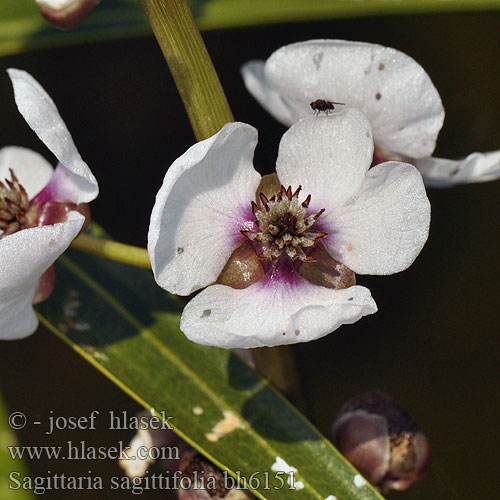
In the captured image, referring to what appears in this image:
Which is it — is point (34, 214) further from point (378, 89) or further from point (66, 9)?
point (378, 89)

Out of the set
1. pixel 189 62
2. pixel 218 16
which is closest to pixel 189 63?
pixel 189 62

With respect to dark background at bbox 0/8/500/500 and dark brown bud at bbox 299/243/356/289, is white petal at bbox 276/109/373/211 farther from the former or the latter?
dark background at bbox 0/8/500/500

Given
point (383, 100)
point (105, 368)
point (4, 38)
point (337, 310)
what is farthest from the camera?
point (4, 38)

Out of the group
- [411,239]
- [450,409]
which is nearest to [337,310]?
[411,239]

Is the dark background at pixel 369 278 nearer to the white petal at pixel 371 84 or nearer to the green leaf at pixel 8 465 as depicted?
the green leaf at pixel 8 465

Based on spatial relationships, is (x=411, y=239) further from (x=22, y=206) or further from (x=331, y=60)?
(x=22, y=206)

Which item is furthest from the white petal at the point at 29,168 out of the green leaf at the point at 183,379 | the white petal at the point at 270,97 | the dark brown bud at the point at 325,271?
the dark brown bud at the point at 325,271
